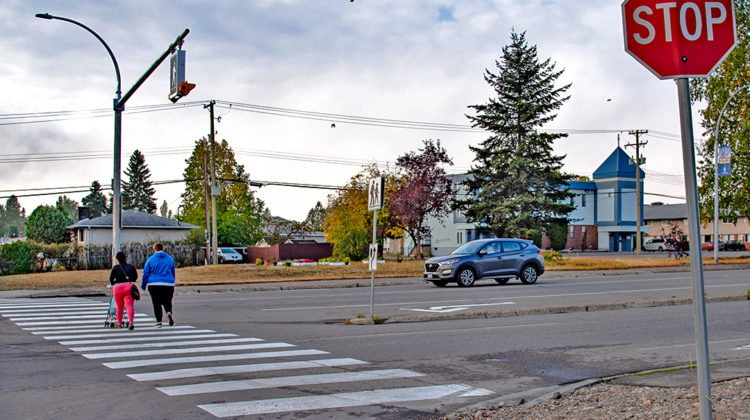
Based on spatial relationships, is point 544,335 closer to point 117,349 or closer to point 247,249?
point 117,349

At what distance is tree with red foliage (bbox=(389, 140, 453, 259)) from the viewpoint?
161 feet

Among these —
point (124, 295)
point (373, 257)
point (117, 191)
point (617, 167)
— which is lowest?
point (124, 295)

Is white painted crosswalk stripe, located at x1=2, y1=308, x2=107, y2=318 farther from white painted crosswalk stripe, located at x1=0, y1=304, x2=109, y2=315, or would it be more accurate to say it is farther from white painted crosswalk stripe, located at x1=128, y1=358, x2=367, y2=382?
white painted crosswalk stripe, located at x1=128, y1=358, x2=367, y2=382

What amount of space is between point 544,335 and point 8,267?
38.8m

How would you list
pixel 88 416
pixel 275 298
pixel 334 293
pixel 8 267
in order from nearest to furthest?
pixel 88 416 → pixel 275 298 → pixel 334 293 → pixel 8 267

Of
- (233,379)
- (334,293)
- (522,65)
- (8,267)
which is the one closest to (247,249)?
(8,267)

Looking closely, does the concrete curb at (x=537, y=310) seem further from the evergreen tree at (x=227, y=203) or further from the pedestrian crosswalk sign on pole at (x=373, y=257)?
the evergreen tree at (x=227, y=203)

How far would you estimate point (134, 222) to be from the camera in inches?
2383

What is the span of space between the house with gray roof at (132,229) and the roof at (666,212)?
2682 inches

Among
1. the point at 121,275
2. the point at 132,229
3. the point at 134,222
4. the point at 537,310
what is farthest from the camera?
the point at 134,222

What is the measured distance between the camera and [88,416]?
20.6 feet

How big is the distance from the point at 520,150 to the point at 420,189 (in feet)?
A: 25.2

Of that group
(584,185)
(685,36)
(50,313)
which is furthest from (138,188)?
(685,36)

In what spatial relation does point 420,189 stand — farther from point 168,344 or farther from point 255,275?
point 168,344
